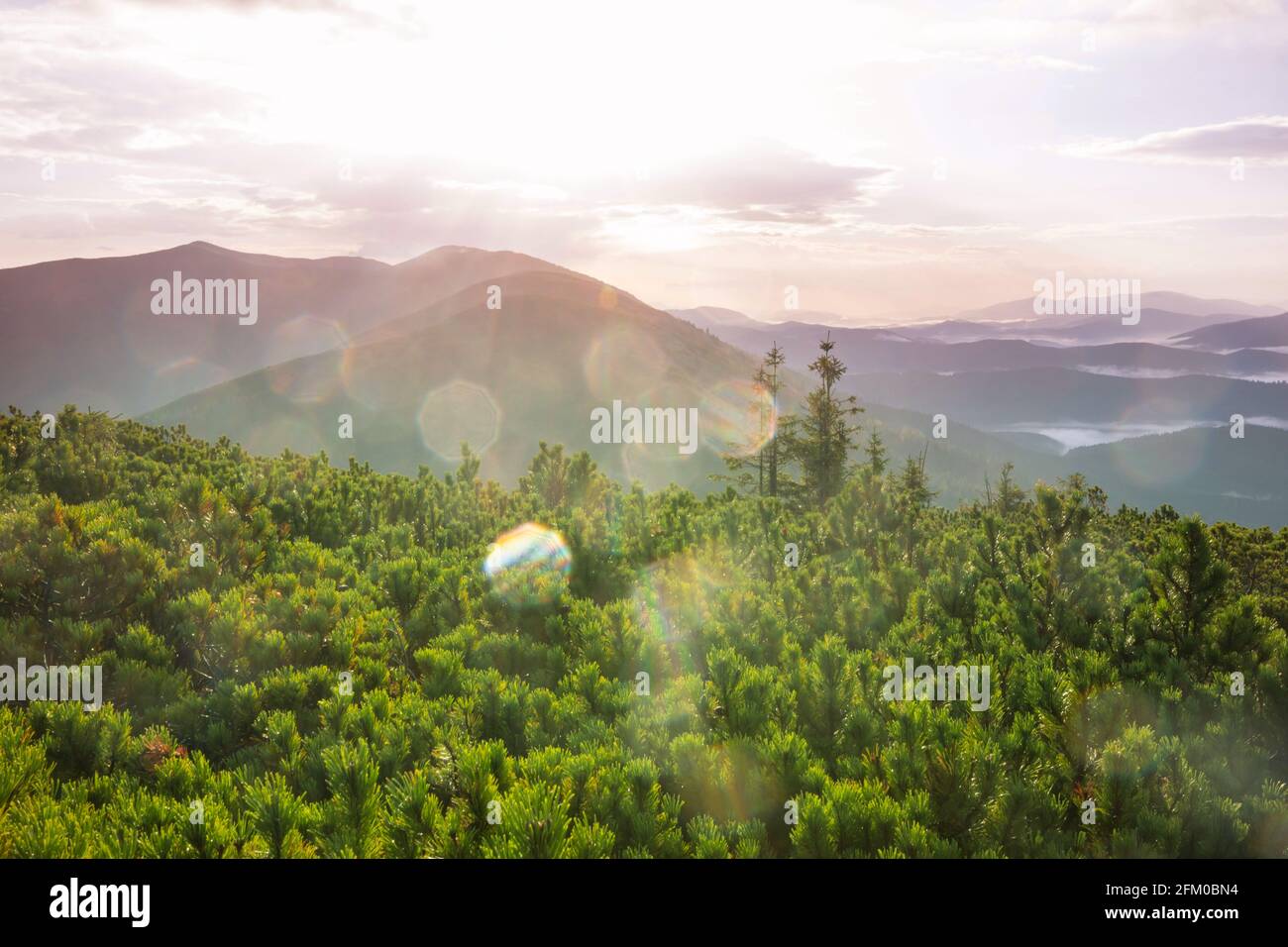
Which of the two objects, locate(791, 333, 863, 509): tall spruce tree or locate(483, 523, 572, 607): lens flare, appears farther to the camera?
locate(791, 333, 863, 509): tall spruce tree

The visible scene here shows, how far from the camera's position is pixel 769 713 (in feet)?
14.7

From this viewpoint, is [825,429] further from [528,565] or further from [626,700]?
[626,700]

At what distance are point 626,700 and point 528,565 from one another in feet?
9.70

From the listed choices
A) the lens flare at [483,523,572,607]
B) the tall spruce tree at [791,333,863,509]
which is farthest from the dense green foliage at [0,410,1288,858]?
the tall spruce tree at [791,333,863,509]

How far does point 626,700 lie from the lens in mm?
4629

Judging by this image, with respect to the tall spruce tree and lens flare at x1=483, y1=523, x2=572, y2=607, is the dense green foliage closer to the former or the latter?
lens flare at x1=483, y1=523, x2=572, y2=607

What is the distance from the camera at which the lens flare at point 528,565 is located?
6.52 meters

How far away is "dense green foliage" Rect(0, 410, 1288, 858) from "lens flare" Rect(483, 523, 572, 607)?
0.41 feet

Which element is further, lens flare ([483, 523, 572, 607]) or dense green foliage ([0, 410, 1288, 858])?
lens flare ([483, 523, 572, 607])

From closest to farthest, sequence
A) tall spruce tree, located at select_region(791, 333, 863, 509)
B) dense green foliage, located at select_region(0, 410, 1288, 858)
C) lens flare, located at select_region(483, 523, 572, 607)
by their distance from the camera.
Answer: dense green foliage, located at select_region(0, 410, 1288, 858), lens flare, located at select_region(483, 523, 572, 607), tall spruce tree, located at select_region(791, 333, 863, 509)

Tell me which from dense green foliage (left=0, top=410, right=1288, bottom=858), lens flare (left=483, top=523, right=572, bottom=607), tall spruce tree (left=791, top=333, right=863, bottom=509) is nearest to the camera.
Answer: dense green foliage (left=0, top=410, right=1288, bottom=858)

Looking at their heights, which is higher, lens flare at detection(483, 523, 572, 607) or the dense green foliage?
lens flare at detection(483, 523, 572, 607)

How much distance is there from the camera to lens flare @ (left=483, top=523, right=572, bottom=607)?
652cm

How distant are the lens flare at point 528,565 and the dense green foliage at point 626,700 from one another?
0.13 meters
